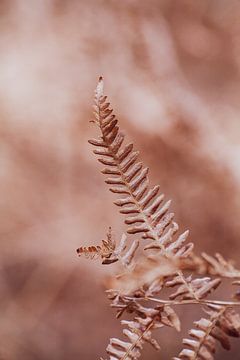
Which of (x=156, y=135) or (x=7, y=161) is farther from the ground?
(x=156, y=135)

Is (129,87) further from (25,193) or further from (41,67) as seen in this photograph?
(25,193)

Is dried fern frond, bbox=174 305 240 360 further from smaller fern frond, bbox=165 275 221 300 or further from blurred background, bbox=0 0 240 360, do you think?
blurred background, bbox=0 0 240 360

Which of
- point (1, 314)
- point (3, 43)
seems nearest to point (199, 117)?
point (3, 43)

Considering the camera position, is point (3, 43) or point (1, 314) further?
point (3, 43)

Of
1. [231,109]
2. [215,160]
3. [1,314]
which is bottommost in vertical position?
[1,314]

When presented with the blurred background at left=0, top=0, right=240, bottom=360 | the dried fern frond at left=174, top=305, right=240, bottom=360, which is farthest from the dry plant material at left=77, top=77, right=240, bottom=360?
the blurred background at left=0, top=0, right=240, bottom=360
